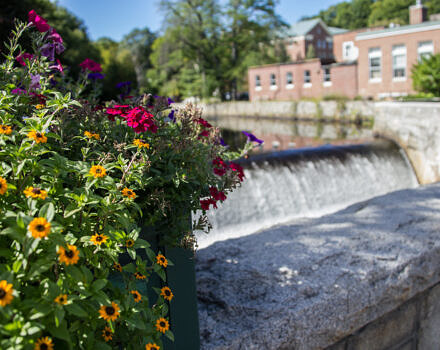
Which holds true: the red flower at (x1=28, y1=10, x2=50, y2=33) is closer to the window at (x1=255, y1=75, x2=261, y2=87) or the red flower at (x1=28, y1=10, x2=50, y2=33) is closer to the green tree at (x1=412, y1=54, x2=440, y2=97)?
the green tree at (x1=412, y1=54, x2=440, y2=97)

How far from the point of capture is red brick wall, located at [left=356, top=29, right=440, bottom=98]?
942 inches


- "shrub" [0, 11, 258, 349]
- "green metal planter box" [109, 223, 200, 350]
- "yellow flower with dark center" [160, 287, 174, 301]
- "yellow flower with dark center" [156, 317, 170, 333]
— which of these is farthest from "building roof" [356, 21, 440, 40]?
"yellow flower with dark center" [156, 317, 170, 333]

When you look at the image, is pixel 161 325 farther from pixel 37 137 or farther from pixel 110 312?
pixel 37 137

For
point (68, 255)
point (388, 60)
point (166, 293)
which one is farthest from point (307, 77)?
point (68, 255)

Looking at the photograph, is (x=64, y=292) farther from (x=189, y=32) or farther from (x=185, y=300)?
(x=189, y=32)

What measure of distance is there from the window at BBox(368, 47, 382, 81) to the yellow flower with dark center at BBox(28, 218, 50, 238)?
89.3 feet

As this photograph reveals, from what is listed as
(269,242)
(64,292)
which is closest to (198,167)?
(64,292)

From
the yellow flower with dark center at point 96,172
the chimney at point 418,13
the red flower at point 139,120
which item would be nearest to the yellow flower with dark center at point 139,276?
the yellow flower with dark center at point 96,172

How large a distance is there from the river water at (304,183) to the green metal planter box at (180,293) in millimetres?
5238

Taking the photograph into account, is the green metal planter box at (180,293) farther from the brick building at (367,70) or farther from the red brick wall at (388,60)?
the red brick wall at (388,60)

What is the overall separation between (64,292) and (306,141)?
15353 mm

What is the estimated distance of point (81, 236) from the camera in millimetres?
1076

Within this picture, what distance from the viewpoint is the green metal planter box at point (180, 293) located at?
1.41 m

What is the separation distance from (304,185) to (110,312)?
8694mm
